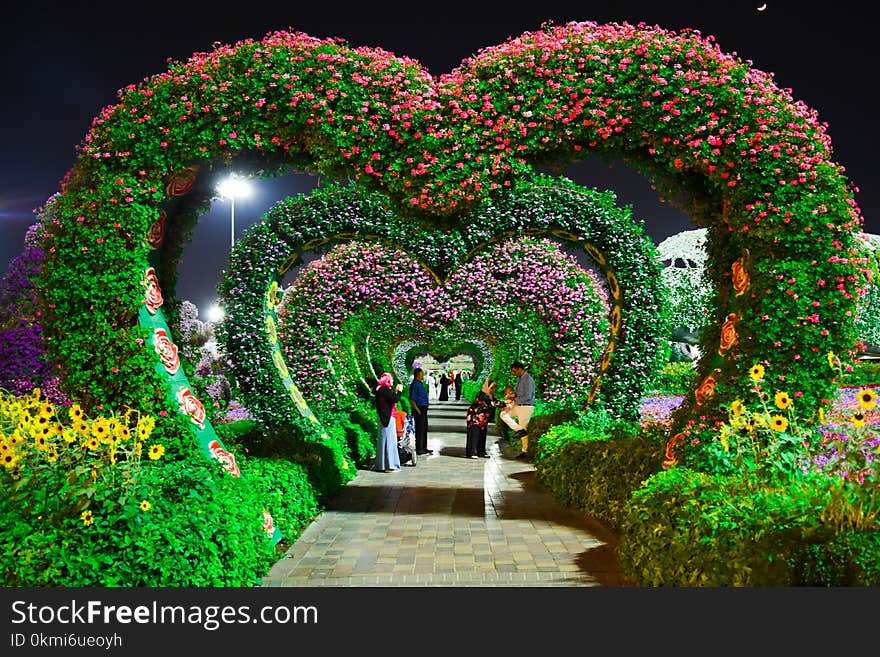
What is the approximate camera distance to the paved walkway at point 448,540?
5.04 meters

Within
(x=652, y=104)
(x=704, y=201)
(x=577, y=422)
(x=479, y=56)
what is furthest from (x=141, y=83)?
(x=577, y=422)

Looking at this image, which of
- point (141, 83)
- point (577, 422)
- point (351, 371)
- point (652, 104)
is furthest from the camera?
point (351, 371)

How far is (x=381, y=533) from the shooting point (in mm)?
6500

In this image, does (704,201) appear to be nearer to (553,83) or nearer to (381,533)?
(553,83)

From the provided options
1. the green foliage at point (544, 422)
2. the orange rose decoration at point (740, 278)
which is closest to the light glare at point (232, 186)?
the orange rose decoration at point (740, 278)

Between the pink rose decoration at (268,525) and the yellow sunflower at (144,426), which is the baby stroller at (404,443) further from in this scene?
the yellow sunflower at (144,426)

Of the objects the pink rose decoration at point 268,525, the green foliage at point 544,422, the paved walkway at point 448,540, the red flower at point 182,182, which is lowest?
the paved walkway at point 448,540

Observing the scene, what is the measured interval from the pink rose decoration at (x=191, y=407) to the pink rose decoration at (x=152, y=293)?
0.69 metres

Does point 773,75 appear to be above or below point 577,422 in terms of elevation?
above

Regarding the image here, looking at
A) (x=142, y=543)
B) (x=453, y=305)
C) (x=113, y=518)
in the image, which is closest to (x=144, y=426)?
(x=113, y=518)

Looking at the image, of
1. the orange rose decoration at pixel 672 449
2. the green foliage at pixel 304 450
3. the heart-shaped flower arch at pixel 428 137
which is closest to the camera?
the heart-shaped flower arch at pixel 428 137

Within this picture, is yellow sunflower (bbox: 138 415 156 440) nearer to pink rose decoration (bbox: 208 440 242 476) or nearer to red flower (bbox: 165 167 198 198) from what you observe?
pink rose decoration (bbox: 208 440 242 476)

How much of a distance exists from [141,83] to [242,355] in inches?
176

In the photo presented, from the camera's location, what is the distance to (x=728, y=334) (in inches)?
216
